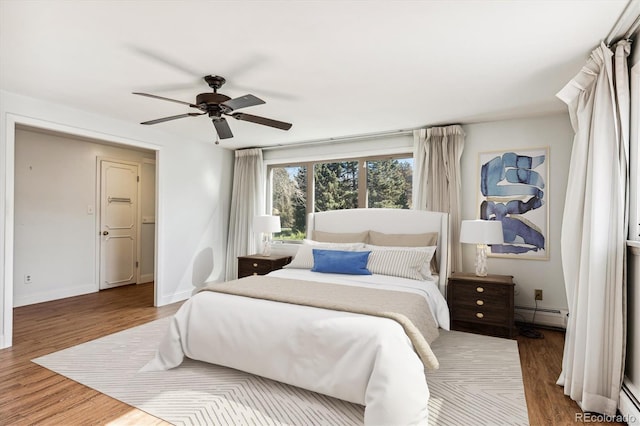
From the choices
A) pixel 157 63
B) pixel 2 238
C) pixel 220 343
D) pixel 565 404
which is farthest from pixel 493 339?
pixel 2 238

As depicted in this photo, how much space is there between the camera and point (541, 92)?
312cm

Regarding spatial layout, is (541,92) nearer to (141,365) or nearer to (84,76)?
(84,76)

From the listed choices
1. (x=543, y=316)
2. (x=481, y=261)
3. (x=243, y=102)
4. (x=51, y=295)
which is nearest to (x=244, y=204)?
(x=51, y=295)

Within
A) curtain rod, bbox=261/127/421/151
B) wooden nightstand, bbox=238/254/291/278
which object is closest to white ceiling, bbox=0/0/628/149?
curtain rod, bbox=261/127/421/151

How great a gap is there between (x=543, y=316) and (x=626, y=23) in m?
2.91

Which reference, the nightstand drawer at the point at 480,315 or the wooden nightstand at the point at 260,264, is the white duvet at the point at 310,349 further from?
the wooden nightstand at the point at 260,264

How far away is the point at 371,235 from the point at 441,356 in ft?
5.43

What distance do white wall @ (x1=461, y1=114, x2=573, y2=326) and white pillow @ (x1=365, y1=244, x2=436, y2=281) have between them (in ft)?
2.81

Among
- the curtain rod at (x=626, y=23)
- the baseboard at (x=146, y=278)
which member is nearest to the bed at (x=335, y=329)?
the curtain rod at (x=626, y=23)

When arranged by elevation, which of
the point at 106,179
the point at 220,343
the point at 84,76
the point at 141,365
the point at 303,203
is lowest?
the point at 141,365

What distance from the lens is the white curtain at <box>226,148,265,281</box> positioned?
552cm

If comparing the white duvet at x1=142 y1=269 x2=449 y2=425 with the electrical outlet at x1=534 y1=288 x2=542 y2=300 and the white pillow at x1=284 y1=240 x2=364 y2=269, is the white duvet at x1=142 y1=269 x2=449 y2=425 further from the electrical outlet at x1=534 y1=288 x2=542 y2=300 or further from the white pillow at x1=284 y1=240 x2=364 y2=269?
the electrical outlet at x1=534 y1=288 x2=542 y2=300

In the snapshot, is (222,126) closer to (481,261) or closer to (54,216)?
(481,261)

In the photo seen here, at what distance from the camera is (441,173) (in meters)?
4.19
